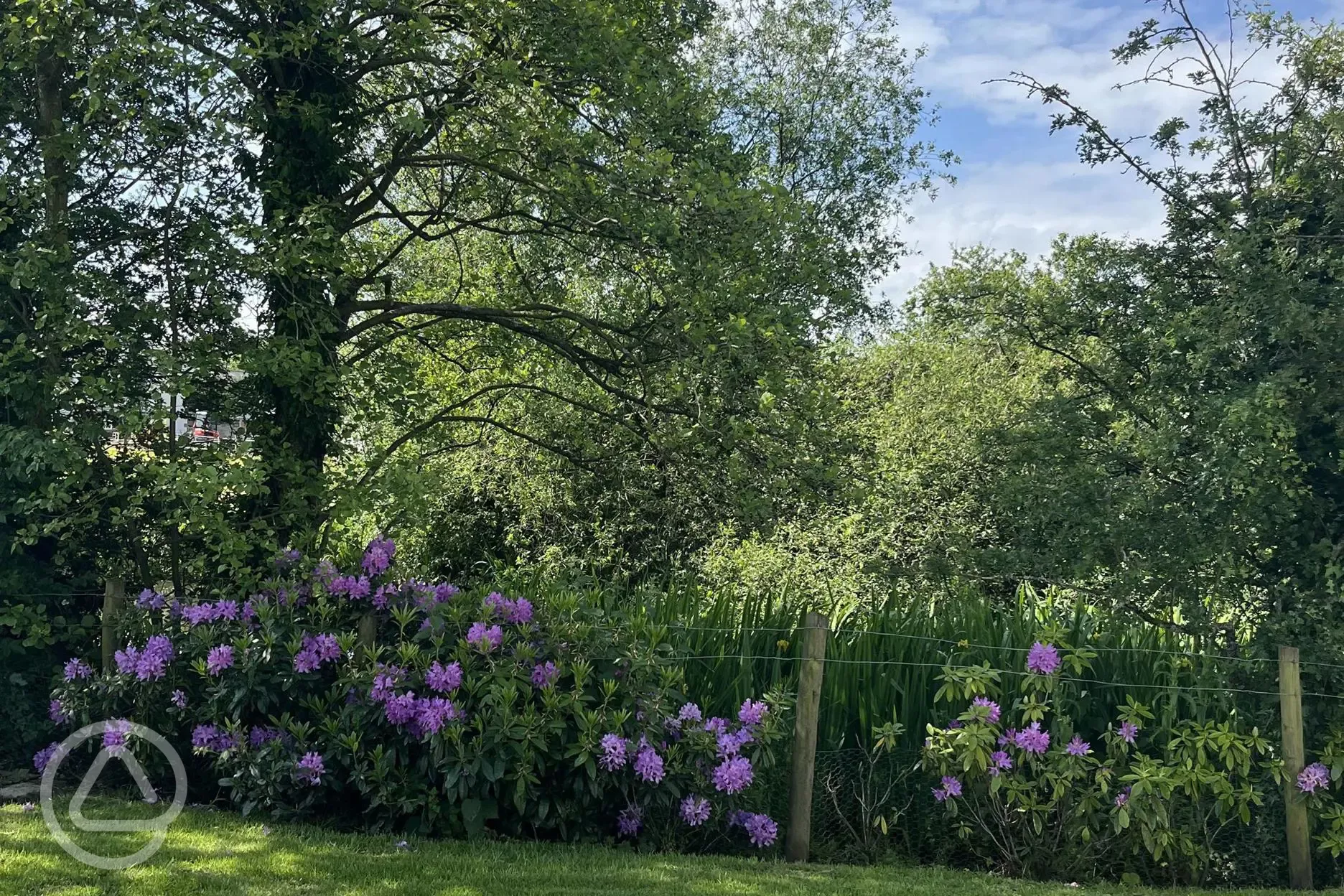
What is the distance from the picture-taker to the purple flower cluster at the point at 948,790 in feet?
18.7

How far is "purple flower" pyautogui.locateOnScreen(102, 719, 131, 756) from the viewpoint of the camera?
6.12 m

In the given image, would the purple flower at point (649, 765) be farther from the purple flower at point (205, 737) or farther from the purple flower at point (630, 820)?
the purple flower at point (205, 737)

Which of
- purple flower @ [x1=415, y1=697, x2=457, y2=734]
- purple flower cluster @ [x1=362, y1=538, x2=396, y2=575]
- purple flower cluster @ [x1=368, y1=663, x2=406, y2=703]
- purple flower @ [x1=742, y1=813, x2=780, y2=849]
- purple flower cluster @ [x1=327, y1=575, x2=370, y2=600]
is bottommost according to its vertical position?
purple flower @ [x1=742, y1=813, x2=780, y2=849]

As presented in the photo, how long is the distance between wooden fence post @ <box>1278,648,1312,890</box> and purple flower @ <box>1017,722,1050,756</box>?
128cm

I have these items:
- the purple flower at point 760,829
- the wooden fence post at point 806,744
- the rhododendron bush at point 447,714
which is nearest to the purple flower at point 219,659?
the rhododendron bush at point 447,714

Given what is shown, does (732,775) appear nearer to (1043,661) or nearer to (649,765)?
(649,765)

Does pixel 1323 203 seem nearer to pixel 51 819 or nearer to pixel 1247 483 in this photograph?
pixel 1247 483

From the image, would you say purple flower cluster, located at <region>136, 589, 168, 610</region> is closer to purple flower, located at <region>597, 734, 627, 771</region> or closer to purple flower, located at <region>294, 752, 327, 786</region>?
purple flower, located at <region>294, 752, 327, 786</region>

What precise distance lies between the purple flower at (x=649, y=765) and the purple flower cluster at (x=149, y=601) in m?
3.25

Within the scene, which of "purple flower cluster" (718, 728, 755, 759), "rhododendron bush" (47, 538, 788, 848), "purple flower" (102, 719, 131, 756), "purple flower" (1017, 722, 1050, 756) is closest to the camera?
"rhododendron bush" (47, 538, 788, 848)

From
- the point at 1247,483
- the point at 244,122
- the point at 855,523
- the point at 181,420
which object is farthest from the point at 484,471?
the point at 1247,483

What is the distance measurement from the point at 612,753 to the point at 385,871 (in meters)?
1.18

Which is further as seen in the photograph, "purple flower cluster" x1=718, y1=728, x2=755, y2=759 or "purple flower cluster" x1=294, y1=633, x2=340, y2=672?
"purple flower cluster" x1=294, y1=633, x2=340, y2=672

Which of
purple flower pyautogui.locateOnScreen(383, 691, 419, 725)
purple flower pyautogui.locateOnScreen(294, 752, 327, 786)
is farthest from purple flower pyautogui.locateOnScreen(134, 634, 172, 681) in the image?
purple flower pyautogui.locateOnScreen(383, 691, 419, 725)
